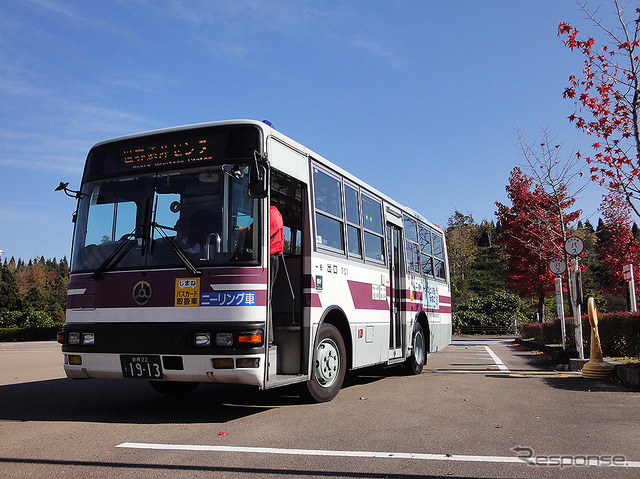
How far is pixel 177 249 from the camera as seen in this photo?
6.52 meters

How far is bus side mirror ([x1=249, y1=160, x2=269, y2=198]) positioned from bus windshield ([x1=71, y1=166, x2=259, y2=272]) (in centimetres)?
24

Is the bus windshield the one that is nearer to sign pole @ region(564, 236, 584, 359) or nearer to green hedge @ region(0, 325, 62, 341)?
sign pole @ region(564, 236, 584, 359)

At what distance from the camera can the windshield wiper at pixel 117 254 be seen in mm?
6758

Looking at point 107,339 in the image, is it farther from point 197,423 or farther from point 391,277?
point 391,277

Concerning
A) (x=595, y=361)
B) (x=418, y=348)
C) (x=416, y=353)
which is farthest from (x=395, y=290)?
(x=595, y=361)

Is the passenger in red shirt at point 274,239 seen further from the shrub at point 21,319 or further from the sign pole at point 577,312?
the shrub at point 21,319

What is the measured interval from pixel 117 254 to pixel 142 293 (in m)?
0.61

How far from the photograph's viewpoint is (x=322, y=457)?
4.88 meters

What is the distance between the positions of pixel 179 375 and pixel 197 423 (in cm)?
64

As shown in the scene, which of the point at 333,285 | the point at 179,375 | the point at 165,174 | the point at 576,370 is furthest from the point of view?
the point at 576,370

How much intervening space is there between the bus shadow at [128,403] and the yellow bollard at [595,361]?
5.98m

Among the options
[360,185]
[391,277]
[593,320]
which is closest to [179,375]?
[360,185]

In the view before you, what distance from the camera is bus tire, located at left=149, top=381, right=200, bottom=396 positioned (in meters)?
8.61

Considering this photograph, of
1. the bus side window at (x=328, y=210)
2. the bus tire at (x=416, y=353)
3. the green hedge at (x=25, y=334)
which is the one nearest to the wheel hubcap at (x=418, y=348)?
the bus tire at (x=416, y=353)
